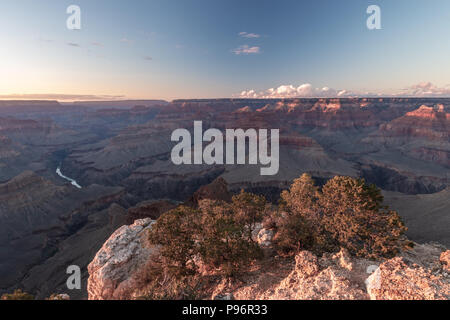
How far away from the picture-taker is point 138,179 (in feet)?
390

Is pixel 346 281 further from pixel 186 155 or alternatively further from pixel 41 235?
pixel 186 155

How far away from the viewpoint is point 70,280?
4062 centimetres

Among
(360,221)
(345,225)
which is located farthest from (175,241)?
(360,221)

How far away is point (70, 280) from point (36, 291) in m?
6.37

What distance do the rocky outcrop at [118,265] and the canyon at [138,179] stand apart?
58.2ft

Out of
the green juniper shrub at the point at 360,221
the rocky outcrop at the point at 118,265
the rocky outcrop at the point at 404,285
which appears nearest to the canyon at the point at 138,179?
the rocky outcrop at the point at 404,285

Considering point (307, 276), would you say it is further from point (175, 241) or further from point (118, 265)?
point (118, 265)

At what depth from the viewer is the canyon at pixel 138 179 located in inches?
1943

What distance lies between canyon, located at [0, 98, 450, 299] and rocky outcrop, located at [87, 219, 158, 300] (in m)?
17.7

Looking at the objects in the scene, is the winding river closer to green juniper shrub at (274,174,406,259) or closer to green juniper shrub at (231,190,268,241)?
green juniper shrub at (231,190,268,241)

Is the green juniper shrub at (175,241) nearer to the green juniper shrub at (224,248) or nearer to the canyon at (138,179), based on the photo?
the green juniper shrub at (224,248)

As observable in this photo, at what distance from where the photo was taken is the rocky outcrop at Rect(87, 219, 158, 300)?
720 inches

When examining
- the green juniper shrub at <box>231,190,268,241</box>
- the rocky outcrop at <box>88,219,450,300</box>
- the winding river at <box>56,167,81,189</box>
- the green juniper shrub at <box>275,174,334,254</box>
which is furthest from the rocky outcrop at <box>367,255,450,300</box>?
the winding river at <box>56,167,81,189</box>
